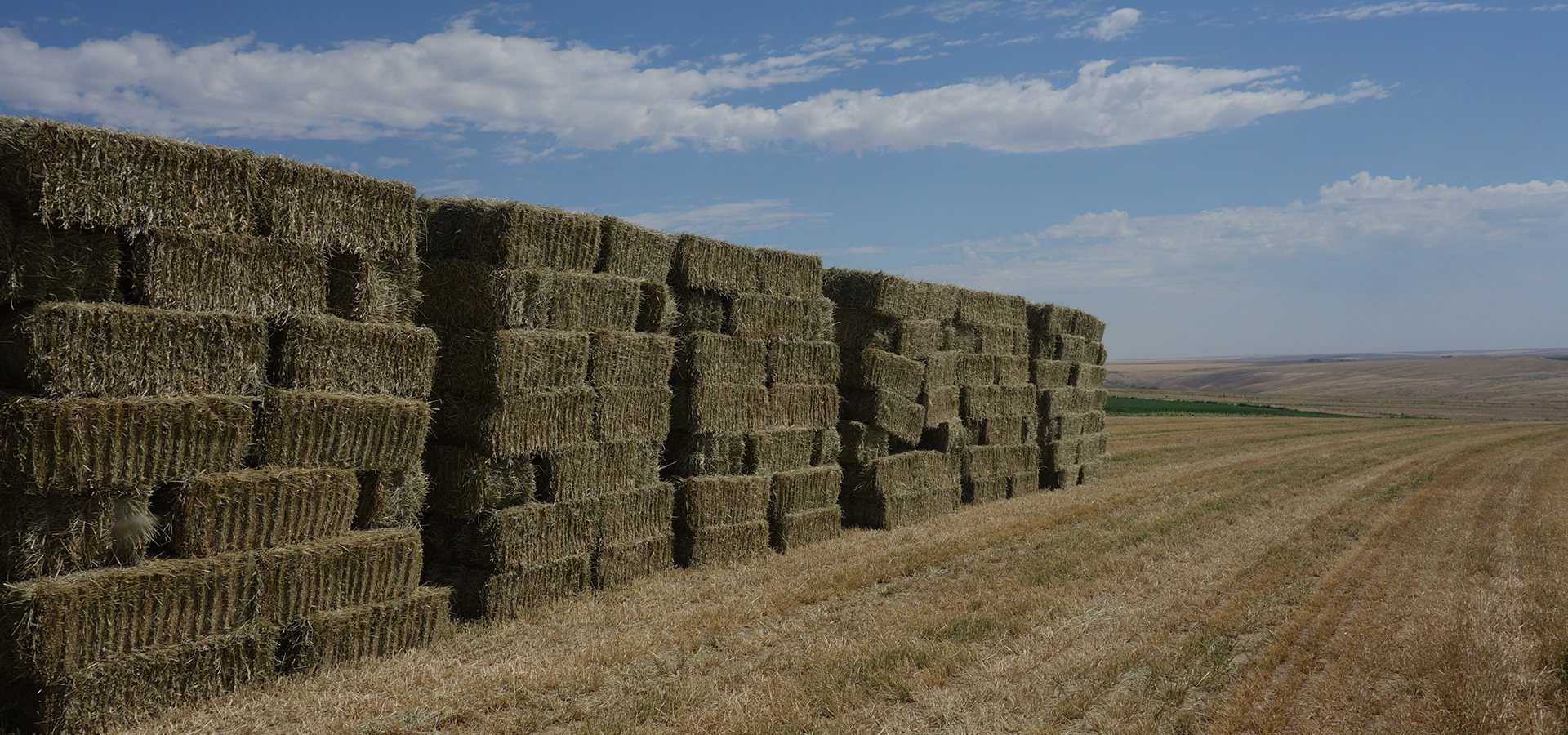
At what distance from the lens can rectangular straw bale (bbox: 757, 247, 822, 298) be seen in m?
10.7

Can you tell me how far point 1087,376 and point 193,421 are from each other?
1709 centimetres

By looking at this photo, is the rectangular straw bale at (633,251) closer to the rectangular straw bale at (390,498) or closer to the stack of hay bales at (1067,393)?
the rectangular straw bale at (390,498)

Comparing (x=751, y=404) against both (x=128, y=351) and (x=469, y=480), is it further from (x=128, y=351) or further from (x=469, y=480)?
(x=128, y=351)

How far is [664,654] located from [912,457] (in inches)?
290

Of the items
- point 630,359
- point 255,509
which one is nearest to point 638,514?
point 630,359

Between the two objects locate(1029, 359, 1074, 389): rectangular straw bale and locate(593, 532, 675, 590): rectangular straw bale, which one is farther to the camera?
locate(1029, 359, 1074, 389): rectangular straw bale

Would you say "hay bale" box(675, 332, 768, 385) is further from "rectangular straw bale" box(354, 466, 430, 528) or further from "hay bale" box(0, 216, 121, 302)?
"hay bale" box(0, 216, 121, 302)

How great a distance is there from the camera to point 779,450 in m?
11.0

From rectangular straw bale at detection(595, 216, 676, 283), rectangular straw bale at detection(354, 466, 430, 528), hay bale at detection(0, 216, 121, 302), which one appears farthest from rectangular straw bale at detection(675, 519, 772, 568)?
hay bale at detection(0, 216, 121, 302)

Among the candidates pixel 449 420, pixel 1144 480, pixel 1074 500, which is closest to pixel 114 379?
pixel 449 420

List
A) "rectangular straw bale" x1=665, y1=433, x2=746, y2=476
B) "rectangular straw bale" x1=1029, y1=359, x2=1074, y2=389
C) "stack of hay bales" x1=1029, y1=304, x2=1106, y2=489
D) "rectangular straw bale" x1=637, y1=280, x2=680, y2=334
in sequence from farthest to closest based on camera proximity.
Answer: "stack of hay bales" x1=1029, y1=304, x2=1106, y2=489
"rectangular straw bale" x1=1029, y1=359, x2=1074, y2=389
"rectangular straw bale" x1=665, y1=433, x2=746, y2=476
"rectangular straw bale" x1=637, y1=280, x2=680, y2=334

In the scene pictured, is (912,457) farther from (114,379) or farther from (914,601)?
(114,379)

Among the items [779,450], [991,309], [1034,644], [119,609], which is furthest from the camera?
[991,309]

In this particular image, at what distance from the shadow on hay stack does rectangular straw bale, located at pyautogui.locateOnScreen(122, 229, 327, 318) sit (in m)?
0.01
